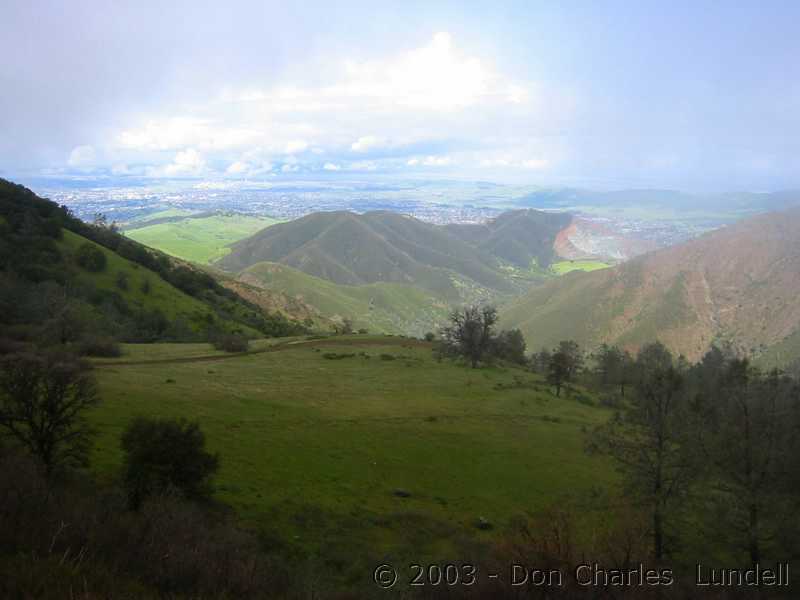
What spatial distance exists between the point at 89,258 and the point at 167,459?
74469mm

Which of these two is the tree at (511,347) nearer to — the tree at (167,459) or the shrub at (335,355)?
the shrub at (335,355)

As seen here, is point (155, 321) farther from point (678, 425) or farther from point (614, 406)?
point (678, 425)

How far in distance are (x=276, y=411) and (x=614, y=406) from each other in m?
41.9

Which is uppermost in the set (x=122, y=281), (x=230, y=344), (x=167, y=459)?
(x=122, y=281)

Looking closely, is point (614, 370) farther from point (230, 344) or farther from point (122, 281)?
point (122, 281)

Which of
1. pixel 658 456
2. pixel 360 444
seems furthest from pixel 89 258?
pixel 658 456

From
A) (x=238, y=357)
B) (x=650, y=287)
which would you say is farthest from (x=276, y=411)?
(x=650, y=287)

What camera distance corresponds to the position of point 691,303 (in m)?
164

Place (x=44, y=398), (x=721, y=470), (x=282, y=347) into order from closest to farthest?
(x=44, y=398) → (x=721, y=470) → (x=282, y=347)

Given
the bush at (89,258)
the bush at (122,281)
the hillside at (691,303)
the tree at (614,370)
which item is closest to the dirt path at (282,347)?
the tree at (614,370)

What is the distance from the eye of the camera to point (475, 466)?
2856 cm

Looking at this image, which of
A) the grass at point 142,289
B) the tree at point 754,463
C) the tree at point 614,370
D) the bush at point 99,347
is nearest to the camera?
the tree at point 754,463

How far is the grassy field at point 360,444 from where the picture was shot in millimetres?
19516

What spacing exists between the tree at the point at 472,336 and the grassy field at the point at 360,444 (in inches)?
418
